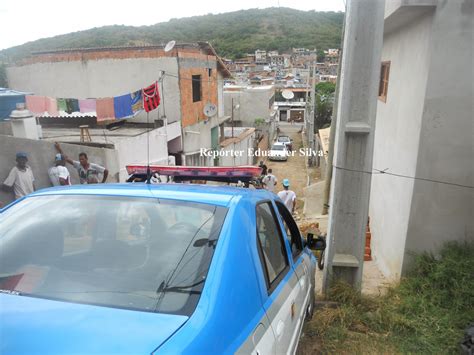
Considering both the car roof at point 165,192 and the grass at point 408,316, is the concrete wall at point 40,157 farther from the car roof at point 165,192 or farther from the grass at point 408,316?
the grass at point 408,316

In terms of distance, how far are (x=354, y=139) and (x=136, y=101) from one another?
999cm

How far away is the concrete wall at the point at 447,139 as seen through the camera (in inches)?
172

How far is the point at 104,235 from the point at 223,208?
0.66 m

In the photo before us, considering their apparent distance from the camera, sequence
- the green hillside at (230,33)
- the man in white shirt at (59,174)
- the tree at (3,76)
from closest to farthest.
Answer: the man in white shirt at (59,174) → the tree at (3,76) → the green hillside at (230,33)

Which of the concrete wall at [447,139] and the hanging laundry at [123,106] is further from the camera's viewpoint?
the hanging laundry at [123,106]

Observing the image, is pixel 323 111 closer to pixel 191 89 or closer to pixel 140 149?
pixel 191 89

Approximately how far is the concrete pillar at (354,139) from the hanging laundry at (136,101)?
9643mm

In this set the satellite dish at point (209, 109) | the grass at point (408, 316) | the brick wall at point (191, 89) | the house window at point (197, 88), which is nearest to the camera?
the grass at point (408, 316)

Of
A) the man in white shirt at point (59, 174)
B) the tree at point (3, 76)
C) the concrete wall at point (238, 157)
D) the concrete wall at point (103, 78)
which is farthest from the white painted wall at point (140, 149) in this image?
the tree at point (3, 76)

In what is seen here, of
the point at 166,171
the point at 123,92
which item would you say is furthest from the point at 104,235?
the point at 123,92

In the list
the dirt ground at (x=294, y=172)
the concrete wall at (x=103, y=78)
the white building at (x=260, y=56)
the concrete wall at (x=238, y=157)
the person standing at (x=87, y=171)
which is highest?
the white building at (x=260, y=56)

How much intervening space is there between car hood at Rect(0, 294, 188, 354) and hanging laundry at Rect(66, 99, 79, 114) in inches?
485

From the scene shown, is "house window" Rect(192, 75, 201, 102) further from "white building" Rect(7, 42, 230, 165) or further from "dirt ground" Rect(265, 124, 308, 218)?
"dirt ground" Rect(265, 124, 308, 218)

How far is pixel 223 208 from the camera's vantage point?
192 centimetres
